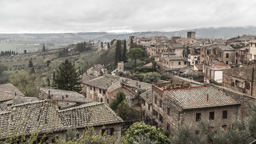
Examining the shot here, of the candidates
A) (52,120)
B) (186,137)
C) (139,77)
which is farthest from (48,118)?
(139,77)

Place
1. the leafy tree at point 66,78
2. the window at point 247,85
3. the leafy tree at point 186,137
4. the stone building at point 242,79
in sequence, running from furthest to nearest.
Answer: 1. the leafy tree at point 66,78
2. the window at point 247,85
3. the stone building at point 242,79
4. the leafy tree at point 186,137

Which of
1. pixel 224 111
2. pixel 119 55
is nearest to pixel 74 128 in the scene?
pixel 224 111

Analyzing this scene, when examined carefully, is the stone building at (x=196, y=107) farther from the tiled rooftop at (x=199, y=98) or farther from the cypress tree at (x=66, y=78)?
the cypress tree at (x=66, y=78)

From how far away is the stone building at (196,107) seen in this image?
22828 mm

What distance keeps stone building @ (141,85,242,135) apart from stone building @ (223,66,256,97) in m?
2.86

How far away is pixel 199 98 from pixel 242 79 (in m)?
6.79

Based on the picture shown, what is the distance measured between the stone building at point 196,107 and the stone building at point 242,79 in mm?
2862

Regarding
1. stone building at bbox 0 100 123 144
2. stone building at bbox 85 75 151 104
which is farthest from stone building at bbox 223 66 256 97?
stone building at bbox 0 100 123 144

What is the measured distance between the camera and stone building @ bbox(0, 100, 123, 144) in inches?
680

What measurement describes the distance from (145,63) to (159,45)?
43.2 feet

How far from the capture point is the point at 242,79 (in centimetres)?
2653

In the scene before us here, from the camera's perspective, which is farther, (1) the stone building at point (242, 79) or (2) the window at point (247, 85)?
(2) the window at point (247, 85)

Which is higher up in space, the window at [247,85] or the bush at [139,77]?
the window at [247,85]

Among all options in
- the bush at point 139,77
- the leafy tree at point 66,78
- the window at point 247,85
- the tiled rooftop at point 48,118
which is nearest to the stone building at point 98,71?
the bush at point 139,77
